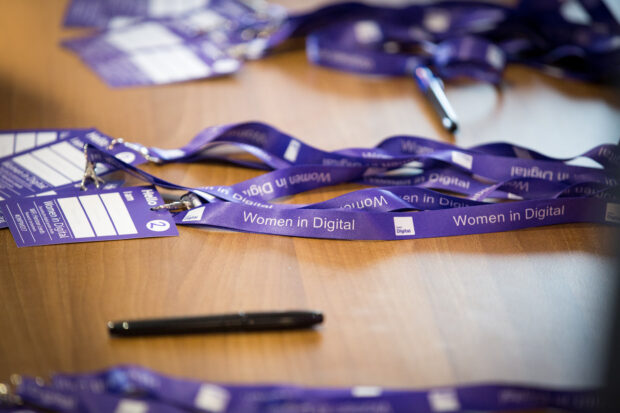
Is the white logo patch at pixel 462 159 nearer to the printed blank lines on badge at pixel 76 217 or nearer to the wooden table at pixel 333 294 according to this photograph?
the wooden table at pixel 333 294

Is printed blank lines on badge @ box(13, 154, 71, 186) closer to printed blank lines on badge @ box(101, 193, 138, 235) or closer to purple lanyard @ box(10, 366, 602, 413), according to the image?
printed blank lines on badge @ box(101, 193, 138, 235)

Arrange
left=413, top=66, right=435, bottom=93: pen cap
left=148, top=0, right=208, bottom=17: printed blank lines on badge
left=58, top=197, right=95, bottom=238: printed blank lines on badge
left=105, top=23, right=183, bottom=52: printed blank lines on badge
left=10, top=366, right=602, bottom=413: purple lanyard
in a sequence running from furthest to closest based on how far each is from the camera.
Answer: left=148, top=0, right=208, bottom=17: printed blank lines on badge, left=105, top=23, right=183, bottom=52: printed blank lines on badge, left=413, top=66, right=435, bottom=93: pen cap, left=58, top=197, right=95, bottom=238: printed blank lines on badge, left=10, top=366, right=602, bottom=413: purple lanyard

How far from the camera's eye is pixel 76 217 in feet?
2.72

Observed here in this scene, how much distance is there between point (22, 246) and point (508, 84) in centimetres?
79

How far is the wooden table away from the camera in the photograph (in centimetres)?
65

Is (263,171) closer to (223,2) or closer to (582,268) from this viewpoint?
(582,268)

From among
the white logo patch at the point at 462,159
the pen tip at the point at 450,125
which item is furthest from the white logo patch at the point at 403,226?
the pen tip at the point at 450,125

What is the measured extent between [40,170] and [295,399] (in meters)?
0.50

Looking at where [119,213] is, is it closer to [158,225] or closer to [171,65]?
[158,225]

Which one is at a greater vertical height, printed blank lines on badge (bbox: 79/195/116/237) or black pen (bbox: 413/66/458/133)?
black pen (bbox: 413/66/458/133)

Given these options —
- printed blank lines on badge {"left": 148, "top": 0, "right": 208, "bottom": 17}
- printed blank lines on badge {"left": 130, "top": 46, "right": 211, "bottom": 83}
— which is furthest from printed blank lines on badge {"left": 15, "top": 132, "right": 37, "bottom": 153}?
printed blank lines on badge {"left": 148, "top": 0, "right": 208, "bottom": 17}

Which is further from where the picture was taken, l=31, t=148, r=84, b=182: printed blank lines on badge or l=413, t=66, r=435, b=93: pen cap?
l=413, t=66, r=435, b=93: pen cap

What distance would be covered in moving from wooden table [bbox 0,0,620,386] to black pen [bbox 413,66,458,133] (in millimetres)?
20

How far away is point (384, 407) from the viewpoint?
24.0 inches
